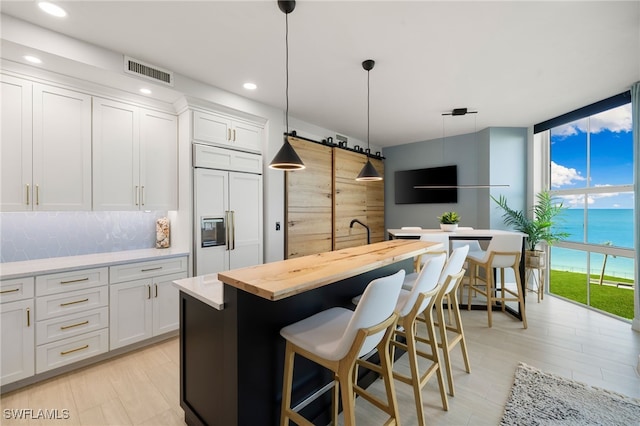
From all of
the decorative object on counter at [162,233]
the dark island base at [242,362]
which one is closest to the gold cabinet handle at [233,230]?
the decorative object on counter at [162,233]

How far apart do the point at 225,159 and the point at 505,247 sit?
11.4ft

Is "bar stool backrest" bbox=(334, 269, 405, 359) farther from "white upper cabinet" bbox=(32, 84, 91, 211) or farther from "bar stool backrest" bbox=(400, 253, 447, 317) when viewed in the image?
"white upper cabinet" bbox=(32, 84, 91, 211)

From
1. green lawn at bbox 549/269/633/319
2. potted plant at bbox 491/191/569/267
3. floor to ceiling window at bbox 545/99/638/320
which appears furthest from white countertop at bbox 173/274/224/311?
green lawn at bbox 549/269/633/319

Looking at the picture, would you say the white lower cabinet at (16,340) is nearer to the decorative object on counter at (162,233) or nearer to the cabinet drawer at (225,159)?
the decorative object on counter at (162,233)

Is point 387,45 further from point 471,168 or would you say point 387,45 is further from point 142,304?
point 471,168

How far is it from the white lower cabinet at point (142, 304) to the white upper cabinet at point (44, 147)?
2.68 ft

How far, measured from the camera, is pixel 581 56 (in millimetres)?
2561

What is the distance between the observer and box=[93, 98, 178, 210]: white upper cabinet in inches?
106

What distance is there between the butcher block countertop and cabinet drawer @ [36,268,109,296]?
180 cm

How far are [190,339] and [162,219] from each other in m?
2.10

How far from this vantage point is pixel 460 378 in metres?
2.22

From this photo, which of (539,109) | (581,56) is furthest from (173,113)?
(539,109)

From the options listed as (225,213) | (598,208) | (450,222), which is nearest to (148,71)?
(225,213)

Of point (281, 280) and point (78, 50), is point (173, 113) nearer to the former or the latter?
point (78, 50)
